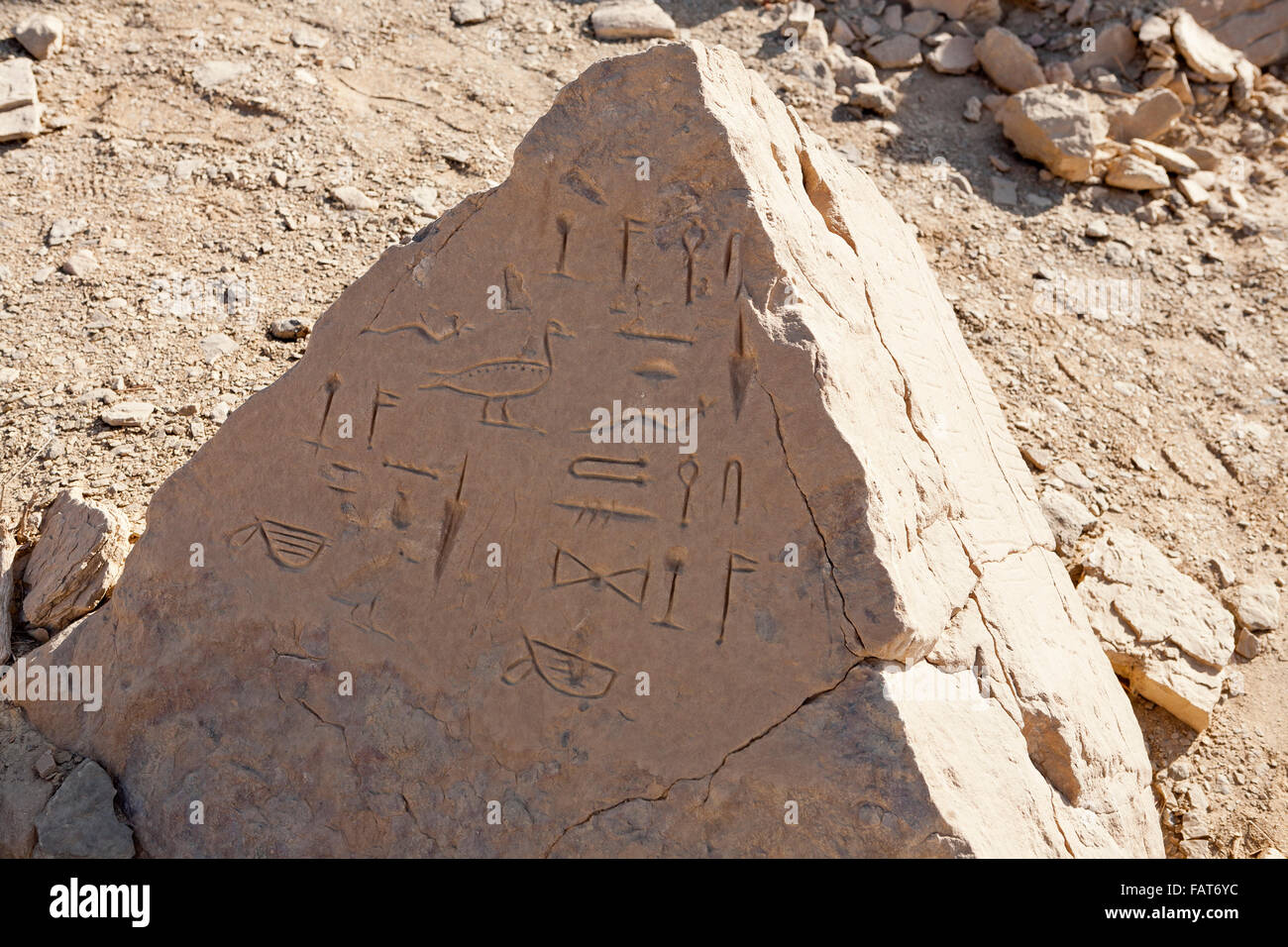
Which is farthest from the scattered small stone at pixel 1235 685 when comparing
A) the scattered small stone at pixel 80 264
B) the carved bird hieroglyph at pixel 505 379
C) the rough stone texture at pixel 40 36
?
the rough stone texture at pixel 40 36

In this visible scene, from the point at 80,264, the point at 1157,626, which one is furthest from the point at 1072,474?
the point at 80,264

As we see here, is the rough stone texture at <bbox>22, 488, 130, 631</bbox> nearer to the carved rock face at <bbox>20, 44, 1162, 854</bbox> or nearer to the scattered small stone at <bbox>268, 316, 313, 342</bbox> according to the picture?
the carved rock face at <bbox>20, 44, 1162, 854</bbox>

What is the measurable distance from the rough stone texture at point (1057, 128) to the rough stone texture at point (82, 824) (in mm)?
Answer: 6018

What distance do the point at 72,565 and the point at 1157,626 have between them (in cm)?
442

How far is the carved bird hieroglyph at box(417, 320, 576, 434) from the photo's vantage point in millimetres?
3332

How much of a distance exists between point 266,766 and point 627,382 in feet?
5.58

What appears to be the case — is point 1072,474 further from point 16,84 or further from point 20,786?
point 16,84

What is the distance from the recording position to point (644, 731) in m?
3.17

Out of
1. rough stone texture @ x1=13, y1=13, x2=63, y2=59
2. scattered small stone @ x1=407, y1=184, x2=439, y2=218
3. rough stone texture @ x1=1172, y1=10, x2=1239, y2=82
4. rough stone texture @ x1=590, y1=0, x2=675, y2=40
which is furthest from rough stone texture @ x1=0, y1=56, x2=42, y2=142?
rough stone texture @ x1=1172, y1=10, x2=1239, y2=82

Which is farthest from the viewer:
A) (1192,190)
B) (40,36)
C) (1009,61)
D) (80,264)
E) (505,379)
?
(1009,61)

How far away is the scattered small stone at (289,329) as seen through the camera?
5.27m

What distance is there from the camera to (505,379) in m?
3.36

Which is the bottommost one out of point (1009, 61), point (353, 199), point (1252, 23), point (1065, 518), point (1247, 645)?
point (1247, 645)

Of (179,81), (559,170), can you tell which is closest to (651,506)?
(559,170)
